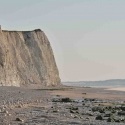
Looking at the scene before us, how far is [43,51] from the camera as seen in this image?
97125 millimetres

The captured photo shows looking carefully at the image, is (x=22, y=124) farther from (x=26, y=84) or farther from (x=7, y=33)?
(x=7, y=33)

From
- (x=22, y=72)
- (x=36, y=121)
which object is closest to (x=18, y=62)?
(x=22, y=72)

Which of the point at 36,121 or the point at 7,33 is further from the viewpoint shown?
the point at 7,33

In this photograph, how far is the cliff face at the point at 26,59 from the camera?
73.0m

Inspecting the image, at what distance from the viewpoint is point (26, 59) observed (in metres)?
87.8

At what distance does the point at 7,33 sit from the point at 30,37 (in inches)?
401

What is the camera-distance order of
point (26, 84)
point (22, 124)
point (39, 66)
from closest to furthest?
1. point (22, 124)
2. point (26, 84)
3. point (39, 66)

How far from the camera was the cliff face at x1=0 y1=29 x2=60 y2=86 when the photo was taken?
240 feet

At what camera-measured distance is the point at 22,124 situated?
1770cm

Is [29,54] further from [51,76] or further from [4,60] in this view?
[4,60]

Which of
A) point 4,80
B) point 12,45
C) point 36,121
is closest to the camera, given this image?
point 36,121

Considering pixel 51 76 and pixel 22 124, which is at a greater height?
pixel 51 76


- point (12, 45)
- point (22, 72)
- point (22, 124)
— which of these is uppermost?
point (12, 45)

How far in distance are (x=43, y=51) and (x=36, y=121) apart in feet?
257
